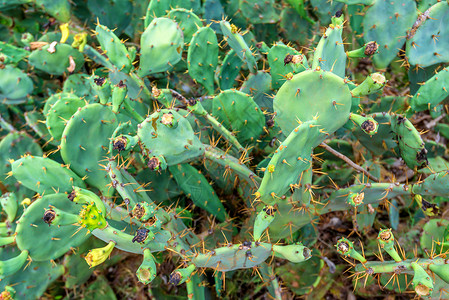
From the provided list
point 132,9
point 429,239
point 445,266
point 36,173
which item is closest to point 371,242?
point 429,239

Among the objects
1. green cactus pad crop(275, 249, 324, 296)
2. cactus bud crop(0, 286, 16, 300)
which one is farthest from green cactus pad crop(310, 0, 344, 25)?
cactus bud crop(0, 286, 16, 300)

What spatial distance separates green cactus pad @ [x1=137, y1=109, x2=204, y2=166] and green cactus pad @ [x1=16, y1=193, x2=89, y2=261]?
0.51 m

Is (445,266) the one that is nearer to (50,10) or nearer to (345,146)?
(345,146)

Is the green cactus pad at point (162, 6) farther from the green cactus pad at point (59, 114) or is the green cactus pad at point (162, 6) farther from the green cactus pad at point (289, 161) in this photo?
the green cactus pad at point (289, 161)

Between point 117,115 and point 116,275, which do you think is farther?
point 116,275

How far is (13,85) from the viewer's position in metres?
2.19

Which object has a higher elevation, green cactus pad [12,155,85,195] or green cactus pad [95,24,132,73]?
green cactus pad [95,24,132,73]

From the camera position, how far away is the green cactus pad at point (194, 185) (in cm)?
171

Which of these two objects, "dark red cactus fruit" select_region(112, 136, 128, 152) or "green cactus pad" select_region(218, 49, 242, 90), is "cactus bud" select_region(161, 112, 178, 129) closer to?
"dark red cactus fruit" select_region(112, 136, 128, 152)

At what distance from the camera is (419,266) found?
115 cm

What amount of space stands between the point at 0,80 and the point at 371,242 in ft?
7.30

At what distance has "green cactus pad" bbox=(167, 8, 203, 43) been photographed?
1.93 meters

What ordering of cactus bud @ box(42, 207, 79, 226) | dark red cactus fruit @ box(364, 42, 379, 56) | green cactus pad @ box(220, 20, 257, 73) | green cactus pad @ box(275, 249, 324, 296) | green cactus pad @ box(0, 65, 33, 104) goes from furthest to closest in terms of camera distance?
green cactus pad @ box(0, 65, 33, 104) → green cactus pad @ box(275, 249, 324, 296) → green cactus pad @ box(220, 20, 257, 73) → dark red cactus fruit @ box(364, 42, 379, 56) → cactus bud @ box(42, 207, 79, 226)

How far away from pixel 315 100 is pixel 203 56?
0.73 m
